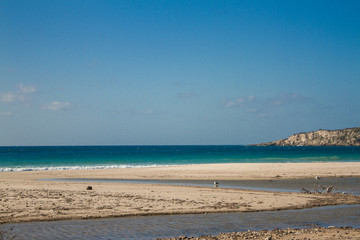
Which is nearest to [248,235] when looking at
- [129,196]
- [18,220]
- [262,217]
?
[262,217]

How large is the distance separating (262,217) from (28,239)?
8.56 meters

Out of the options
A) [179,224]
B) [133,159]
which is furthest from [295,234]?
[133,159]

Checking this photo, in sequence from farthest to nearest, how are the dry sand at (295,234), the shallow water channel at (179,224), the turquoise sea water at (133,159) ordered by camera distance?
the turquoise sea water at (133,159)
the shallow water channel at (179,224)
the dry sand at (295,234)

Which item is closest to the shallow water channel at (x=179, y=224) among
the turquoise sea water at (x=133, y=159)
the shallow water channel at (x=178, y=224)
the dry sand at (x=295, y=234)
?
the shallow water channel at (x=178, y=224)

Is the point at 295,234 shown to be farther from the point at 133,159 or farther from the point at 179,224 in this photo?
the point at 133,159

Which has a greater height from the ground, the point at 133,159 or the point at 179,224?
the point at 133,159

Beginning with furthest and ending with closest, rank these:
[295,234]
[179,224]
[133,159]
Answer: [133,159] → [179,224] → [295,234]

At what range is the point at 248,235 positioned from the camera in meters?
11.3

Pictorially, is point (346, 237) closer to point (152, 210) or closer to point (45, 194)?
point (152, 210)

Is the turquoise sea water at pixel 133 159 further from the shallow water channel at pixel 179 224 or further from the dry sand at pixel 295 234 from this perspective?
the dry sand at pixel 295 234

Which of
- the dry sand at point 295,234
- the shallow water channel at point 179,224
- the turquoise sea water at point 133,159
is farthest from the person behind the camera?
the turquoise sea water at point 133,159

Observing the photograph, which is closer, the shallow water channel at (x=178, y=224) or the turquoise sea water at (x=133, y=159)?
the shallow water channel at (x=178, y=224)

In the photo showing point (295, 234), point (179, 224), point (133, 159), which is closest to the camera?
point (295, 234)

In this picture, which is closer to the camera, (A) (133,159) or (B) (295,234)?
(B) (295,234)
